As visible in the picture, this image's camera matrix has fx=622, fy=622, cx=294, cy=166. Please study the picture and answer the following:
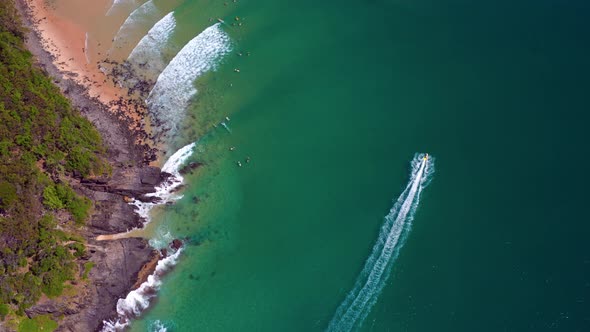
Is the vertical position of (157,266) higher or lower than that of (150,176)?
lower

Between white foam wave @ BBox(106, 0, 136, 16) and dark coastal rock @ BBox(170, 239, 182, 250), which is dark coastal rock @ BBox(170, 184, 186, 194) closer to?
dark coastal rock @ BBox(170, 239, 182, 250)

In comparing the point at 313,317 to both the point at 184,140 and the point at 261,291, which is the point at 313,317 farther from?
the point at 184,140

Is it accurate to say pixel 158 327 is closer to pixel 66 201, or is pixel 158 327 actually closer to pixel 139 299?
pixel 139 299

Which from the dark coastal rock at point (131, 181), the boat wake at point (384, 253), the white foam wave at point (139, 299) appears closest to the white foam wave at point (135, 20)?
the dark coastal rock at point (131, 181)

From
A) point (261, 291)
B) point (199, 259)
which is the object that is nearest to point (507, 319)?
point (261, 291)

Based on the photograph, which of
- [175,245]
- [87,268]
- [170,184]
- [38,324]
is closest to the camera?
[38,324]

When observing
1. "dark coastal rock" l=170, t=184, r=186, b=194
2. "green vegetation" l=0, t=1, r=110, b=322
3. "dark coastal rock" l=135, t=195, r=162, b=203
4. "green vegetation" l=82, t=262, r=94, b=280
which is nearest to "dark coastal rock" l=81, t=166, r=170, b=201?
"dark coastal rock" l=135, t=195, r=162, b=203

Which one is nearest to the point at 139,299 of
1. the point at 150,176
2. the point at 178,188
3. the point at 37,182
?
the point at 178,188
